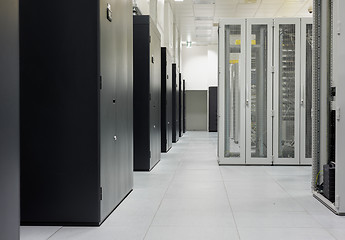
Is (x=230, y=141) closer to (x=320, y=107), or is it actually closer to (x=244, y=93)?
(x=244, y=93)

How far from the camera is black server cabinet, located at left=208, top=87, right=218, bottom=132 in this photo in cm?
1936

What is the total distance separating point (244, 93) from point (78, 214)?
15.1 ft

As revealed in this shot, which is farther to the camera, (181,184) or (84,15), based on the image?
(181,184)

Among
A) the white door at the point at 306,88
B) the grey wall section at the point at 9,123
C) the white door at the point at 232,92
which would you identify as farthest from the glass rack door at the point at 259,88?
the grey wall section at the point at 9,123

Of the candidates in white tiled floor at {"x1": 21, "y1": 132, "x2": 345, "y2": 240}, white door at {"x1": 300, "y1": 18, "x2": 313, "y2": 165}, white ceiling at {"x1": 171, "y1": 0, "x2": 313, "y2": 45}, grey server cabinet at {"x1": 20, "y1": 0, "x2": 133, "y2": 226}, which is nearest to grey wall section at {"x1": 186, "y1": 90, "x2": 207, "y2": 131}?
white ceiling at {"x1": 171, "y1": 0, "x2": 313, "y2": 45}

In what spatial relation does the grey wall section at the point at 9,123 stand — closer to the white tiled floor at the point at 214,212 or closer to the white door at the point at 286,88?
the white tiled floor at the point at 214,212

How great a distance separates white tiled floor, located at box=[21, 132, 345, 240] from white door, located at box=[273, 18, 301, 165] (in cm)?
109

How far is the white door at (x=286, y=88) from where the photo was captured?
283 inches

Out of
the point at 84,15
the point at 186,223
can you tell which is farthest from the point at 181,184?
the point at 84,15

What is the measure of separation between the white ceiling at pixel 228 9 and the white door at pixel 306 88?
5559mm

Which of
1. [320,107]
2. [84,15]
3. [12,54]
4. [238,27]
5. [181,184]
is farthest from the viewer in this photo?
[238,27]

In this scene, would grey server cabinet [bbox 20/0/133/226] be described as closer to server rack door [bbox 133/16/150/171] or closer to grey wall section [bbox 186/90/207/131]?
server rack door [bbox 133/16/150/171]

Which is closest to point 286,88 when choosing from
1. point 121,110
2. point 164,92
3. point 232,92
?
point 232,92

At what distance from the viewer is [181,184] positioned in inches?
214
